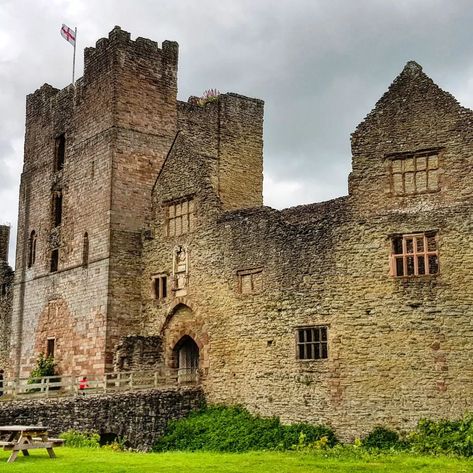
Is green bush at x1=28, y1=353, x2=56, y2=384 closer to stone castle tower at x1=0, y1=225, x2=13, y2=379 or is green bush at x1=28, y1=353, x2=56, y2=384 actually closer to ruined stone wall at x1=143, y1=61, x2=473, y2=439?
stone castle tower at x1=0, y1=225, x2=13, y2=379

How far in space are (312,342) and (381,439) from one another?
4046mm

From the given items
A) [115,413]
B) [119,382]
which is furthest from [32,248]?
[115,413]

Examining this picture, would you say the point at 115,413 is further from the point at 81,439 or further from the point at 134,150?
the point at 134,150

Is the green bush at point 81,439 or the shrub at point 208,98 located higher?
the shrub at point 208,98

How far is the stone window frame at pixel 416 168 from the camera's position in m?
25.8

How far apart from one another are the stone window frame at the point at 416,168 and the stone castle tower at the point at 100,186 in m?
12.5

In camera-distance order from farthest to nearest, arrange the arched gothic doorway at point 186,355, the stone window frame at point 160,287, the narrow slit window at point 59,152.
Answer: the narrow slit window at point 59,152, the stone window frame at point 160,287, the arched gothic doorway at point 186,355

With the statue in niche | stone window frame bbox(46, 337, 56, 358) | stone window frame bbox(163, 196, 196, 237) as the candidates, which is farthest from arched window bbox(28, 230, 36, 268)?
the statue in niche

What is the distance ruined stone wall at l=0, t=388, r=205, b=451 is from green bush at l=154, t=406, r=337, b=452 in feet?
1.55

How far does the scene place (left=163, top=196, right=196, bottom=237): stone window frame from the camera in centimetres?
3288

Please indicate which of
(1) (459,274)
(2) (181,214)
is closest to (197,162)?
(2) (181,214)

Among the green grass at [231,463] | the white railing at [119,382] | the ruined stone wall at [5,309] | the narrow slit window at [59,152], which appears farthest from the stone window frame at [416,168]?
the ruined stone wall at [5,309]

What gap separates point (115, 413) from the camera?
Answer: 2838cm

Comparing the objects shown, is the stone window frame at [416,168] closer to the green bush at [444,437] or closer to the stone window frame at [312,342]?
the stone window frame at [312,342]
